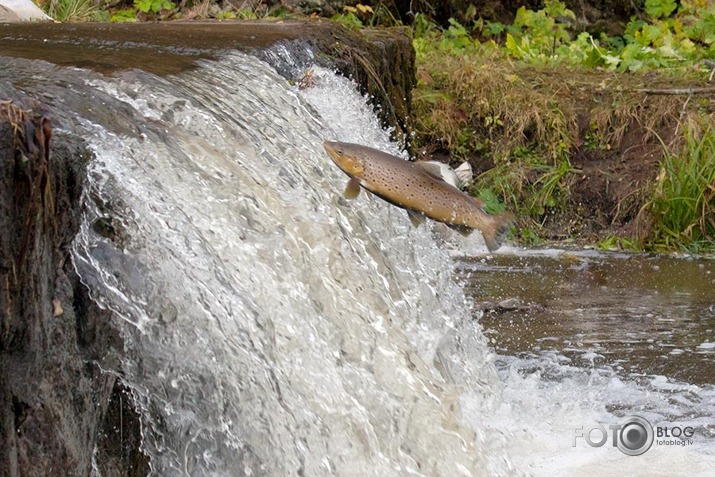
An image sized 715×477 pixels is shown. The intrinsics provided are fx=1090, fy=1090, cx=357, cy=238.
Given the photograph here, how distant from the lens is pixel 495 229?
373cm

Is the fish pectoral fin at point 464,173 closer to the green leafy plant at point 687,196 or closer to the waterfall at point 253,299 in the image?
the green leafy plant at point 687,196

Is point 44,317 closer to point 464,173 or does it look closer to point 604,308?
point 604,308

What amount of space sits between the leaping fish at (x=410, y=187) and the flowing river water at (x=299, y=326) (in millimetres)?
405

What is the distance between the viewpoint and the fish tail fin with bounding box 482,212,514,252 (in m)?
3.71

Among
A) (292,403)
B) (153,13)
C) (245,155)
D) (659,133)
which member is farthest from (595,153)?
Result: (292,403)

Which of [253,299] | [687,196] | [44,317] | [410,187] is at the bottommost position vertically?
[687,196]

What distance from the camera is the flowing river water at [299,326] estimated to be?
306 centimetres

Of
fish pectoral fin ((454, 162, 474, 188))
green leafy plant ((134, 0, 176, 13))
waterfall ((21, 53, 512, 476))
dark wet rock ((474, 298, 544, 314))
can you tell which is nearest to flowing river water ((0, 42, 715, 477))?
waterfall ((21, 53, 512, 476))

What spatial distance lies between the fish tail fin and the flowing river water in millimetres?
511

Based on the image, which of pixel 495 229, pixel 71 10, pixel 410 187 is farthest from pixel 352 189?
pixel 71 10

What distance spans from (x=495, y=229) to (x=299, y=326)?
2.51ft

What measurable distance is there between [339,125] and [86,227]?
2616 millimetres

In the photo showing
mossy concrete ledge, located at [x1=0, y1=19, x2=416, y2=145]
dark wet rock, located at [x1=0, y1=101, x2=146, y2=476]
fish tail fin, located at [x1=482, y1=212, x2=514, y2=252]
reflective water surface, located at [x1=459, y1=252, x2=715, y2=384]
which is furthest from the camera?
reflective water surface, located at [x1=459, y1=252, x2=715, y2=384]

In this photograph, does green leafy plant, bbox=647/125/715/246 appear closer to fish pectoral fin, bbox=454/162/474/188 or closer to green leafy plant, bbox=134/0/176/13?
fish pectoral fin, bbox=454/162/474/188
